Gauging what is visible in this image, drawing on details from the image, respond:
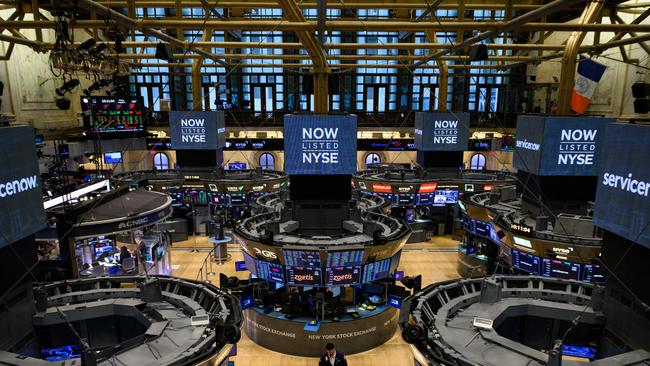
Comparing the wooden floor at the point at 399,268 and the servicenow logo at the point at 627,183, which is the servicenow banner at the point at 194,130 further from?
the servicenow logo at the point at 627,183

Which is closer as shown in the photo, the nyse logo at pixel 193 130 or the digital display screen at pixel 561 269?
the digital display screen at pixel 561 269

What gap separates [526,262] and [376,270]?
14.0 ft

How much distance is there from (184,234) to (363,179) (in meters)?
9.20

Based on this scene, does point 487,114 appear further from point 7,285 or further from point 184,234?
point 7,285

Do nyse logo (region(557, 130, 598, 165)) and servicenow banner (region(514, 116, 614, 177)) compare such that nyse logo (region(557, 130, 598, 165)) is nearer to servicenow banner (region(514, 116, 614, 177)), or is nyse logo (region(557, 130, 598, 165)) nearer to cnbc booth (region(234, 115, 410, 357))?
servicenow banner (region(514, 116, 614, 177))

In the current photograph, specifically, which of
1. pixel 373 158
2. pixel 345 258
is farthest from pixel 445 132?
pixel 373 158

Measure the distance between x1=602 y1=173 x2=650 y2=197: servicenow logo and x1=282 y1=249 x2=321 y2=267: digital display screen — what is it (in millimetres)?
6155

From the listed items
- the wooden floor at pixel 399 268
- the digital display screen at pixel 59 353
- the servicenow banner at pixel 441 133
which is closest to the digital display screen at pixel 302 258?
the wooden floor at pixel 399 268

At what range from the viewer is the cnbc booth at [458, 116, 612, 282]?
33.5 feet

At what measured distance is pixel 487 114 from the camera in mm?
29406

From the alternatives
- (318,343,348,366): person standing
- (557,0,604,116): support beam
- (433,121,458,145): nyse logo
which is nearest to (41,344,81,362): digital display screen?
(318,343,348,366): person standing

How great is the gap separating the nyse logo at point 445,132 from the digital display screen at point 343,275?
409 inches

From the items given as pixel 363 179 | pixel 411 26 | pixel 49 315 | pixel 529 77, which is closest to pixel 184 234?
pixel 363 179

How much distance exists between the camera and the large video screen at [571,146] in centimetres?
1009
